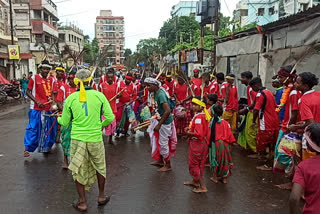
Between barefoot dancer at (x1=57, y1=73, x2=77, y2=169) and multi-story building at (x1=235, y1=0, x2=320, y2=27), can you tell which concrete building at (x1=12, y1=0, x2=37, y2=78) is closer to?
multi-story building at (x1=235, y1=0, x2=320, y2=27)

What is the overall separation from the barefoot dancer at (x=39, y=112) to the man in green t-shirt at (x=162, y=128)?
2.25 meters

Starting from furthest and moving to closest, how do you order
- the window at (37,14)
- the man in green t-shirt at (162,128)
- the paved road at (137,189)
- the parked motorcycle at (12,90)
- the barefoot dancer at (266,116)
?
the window at (37,14) → the parked motorcycle at (12,90) → the barefoot dancer at (266,116) → the man in green t-shirt at (162,128) → the paved road at (137,189)

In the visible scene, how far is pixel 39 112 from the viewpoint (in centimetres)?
602

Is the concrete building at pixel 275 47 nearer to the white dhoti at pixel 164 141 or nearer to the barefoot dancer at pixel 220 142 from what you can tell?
the barefoot dancer at pixel 220 142

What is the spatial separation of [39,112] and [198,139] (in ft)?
11.4

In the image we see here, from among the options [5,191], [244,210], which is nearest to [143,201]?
[244,210]

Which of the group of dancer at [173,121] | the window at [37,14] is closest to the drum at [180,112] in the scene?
the group of dancer at [173,121]

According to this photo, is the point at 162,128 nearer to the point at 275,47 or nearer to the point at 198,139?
the point at 198,139

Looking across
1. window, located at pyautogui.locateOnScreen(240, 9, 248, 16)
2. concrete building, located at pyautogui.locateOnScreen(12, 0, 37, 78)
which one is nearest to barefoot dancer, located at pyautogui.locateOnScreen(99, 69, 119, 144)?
concrete building, located at pyautogui.locateOnScreen(12, 0, 37, 78)

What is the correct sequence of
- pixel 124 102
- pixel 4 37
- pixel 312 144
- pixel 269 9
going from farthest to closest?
pixel 269 9, pixel 4 37, pixel 124 102, pixel 312 144

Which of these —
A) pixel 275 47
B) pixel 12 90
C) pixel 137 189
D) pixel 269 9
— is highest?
pixel 269 9

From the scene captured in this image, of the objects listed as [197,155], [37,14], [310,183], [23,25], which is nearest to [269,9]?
[37,14]

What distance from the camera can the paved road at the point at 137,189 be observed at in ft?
12.7

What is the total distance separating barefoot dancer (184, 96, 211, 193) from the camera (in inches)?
168
